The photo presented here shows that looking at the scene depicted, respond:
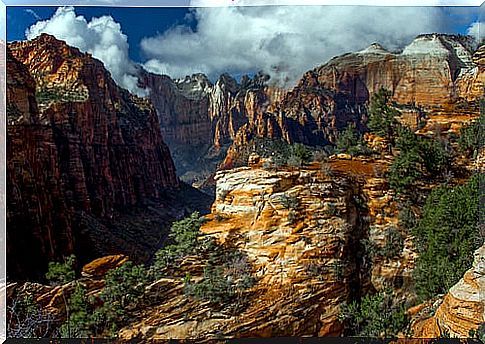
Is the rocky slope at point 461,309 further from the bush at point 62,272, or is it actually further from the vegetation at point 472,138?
the bush at point 62,272

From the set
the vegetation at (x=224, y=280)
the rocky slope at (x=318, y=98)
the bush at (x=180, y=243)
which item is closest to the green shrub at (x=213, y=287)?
the vegetation at (x=224, y=280)

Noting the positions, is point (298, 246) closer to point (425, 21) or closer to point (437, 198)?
point (437, 198)

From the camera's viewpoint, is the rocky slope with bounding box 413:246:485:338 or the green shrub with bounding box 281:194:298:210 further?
the green shrub with bounding box 281:194:298:210

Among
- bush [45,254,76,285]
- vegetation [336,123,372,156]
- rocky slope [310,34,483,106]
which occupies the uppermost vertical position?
rocky slope [310,34,483,106]

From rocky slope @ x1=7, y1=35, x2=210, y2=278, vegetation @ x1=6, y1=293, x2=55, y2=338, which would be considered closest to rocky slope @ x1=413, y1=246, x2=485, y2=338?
rocky slope @ x1=7, y1=35, x2=210, y2=278

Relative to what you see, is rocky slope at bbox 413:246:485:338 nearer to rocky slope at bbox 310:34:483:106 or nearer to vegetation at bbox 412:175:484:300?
vegetation at bbox 412:175:484:300

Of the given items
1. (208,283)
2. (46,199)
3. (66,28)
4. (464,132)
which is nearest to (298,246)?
(208,283)
